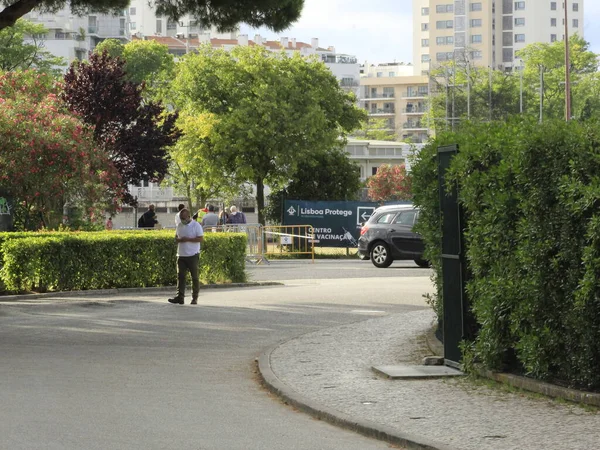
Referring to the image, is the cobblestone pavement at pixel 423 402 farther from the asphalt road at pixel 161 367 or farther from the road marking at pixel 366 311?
the road marking at pixel 366 311

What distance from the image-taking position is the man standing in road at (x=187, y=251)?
21.9 metres

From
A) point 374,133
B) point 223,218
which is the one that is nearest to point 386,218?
point 223,218

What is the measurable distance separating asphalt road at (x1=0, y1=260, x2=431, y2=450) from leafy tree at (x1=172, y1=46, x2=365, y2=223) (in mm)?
37418

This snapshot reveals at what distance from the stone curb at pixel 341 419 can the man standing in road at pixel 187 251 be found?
9.55m

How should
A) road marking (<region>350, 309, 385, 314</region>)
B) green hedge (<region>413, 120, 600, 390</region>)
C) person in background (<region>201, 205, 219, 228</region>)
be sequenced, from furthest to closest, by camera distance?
person in background (<region>201, 205, 219, 228</region>)
road marking (<region>350, 309, 385, 314</region>)
green hedge (<region>413, 120, 600, 390</region>)

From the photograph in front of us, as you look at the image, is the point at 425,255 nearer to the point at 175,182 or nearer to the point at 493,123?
the point at 493,123

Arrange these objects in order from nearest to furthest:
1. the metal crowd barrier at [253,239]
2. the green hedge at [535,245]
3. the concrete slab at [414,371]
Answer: the green hedge at [535,245] < the concrete slab at [414,371] < the metal crowd barrier at [253,239]

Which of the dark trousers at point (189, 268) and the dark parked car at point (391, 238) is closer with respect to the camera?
the dark trousers at point (189, 268)

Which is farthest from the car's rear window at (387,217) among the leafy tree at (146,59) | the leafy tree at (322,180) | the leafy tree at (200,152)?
the leafy tree at (146,59)

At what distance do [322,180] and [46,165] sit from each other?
109 ft

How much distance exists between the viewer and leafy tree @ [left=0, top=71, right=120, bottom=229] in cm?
3175

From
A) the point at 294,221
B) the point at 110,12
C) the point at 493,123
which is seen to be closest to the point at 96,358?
the point at 493,123

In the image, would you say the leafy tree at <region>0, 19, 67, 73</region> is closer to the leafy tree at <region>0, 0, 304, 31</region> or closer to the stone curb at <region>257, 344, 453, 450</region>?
the leafy tree at <region>0, 0, 304, 31</region>

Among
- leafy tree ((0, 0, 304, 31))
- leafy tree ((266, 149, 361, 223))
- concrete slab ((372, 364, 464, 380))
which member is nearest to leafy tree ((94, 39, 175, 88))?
leafy tree ((266, 149, 361, 223))
